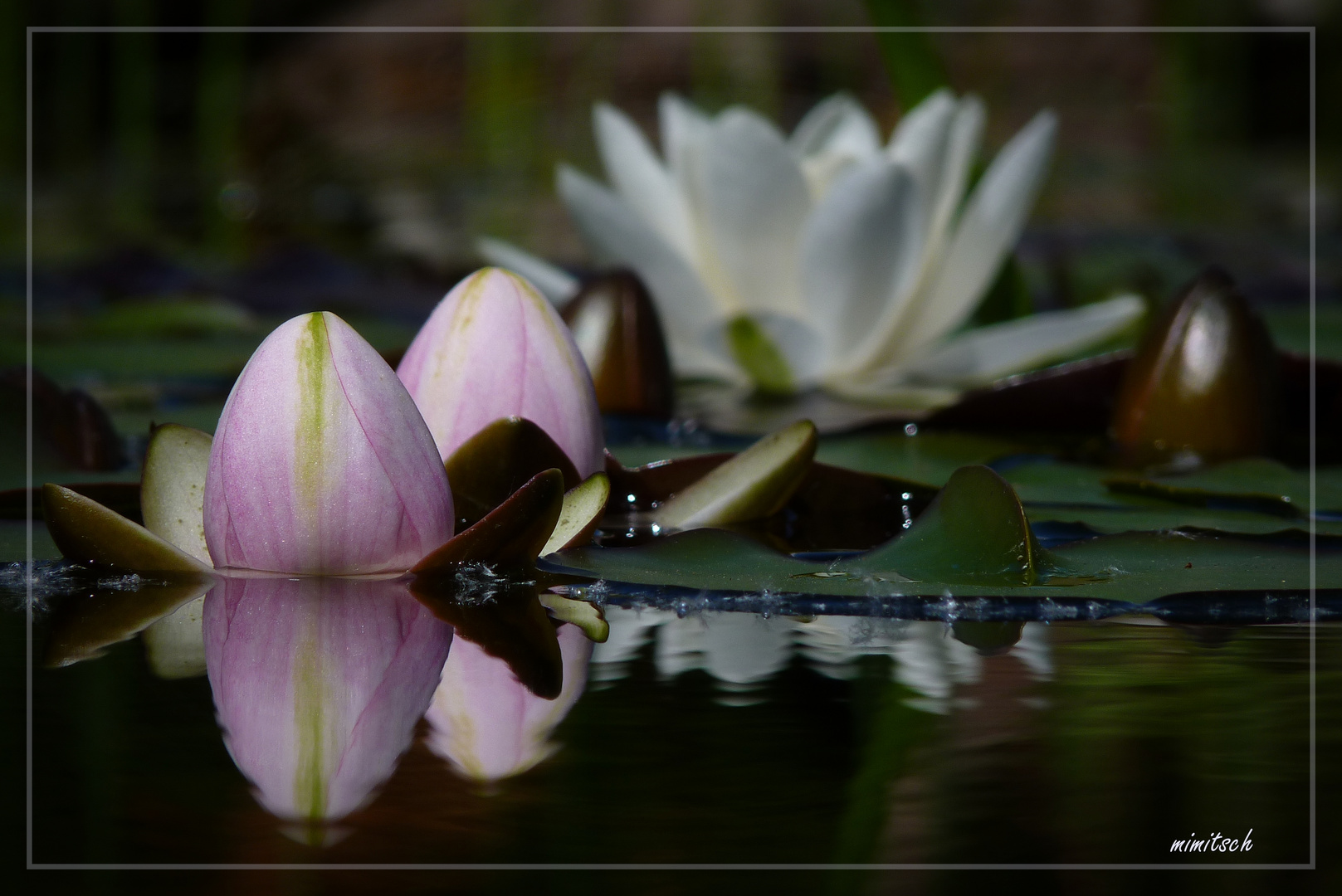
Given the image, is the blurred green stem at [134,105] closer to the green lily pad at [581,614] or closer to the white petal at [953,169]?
the white petal at [953,169]

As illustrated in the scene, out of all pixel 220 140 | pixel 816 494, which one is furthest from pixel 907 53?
pixel 220 140

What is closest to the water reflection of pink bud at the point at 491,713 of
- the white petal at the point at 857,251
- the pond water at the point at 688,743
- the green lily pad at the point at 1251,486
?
the pond water at the point at 688,743

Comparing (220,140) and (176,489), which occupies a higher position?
(220,140)

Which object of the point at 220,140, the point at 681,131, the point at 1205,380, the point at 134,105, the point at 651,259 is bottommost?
the point at 1205,380

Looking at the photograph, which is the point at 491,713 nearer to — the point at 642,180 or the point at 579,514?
the point at 579,514

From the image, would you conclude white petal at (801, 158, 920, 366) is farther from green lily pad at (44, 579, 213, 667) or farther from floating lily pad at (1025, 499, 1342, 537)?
green lily pad at (44, 579, 213, 667)

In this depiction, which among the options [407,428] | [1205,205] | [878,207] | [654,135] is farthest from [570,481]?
[654,135]

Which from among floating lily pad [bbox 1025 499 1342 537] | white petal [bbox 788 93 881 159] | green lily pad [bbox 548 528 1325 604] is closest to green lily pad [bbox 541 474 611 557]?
green lily pad [bbox 548 528 1325 604]
